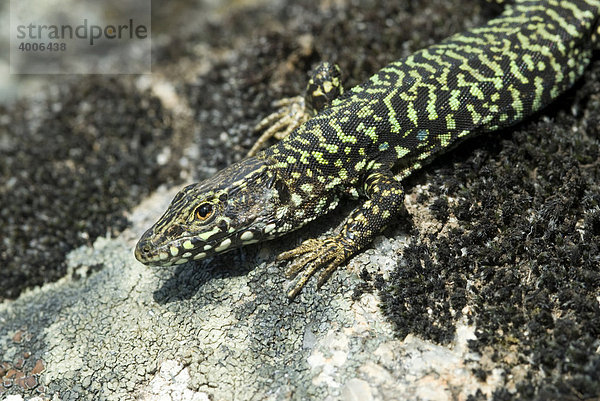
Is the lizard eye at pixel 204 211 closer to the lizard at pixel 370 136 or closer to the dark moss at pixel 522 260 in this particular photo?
the lizard at pixel 370 136

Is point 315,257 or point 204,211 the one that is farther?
point 315,257

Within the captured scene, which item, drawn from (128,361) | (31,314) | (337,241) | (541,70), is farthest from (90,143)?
(541,70)

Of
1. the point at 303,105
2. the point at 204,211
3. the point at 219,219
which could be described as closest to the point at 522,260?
the point at 219,219

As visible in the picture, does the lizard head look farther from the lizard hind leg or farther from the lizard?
the lizard hind leg

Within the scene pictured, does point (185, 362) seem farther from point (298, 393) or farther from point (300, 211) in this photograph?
point (300, 211)

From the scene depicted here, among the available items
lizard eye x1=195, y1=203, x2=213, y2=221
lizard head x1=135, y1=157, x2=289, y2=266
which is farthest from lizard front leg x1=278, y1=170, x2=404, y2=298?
lizard eye x1=195, y1=203, x2=213, y2=221

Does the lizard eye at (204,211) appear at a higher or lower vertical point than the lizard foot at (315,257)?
higher

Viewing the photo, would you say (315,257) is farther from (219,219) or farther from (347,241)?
(219,219)

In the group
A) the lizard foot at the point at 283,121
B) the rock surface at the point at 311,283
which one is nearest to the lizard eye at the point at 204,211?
the rock surface at the point at 311,283
